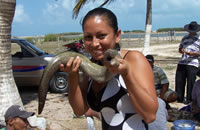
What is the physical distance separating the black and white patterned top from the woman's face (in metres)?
0.23

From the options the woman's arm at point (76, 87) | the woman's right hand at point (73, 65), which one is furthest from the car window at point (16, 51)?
the woman's right hand at point (73, 65)

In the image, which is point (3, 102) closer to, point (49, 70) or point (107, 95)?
point (49, 70)

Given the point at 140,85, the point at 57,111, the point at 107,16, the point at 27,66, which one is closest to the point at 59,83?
the point at 27,66

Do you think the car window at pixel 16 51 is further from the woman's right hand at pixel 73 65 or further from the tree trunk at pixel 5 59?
the woman's right hand at pixel 73 65

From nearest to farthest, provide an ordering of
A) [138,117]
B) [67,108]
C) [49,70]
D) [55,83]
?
[138,117] → [49,70] → [67,108] → [55,83]

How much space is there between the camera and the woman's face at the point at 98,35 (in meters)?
1.76

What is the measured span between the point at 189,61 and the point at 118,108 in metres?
6.22

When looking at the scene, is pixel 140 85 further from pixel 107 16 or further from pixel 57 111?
pixel 57 111

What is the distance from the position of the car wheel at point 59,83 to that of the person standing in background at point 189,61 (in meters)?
4.08

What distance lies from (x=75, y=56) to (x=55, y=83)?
7.71m

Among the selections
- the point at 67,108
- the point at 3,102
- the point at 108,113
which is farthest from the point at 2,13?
the point at 108,113

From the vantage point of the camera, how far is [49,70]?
206 centimetres

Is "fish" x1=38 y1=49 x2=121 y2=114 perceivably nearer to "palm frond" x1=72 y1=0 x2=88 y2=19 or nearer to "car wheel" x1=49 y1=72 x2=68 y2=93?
"car wheel" x1=49 y1=72 x2=68 y2=93

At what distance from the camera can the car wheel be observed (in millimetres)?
9398
